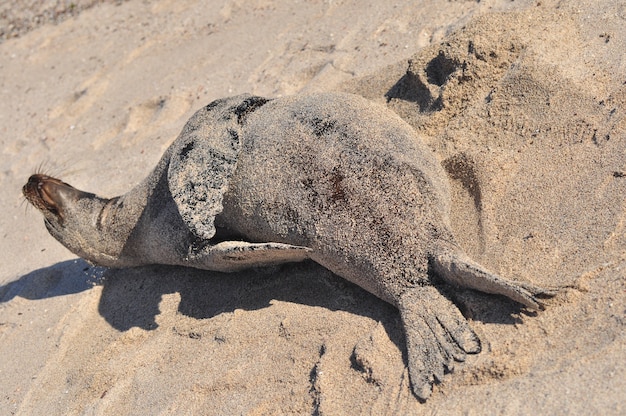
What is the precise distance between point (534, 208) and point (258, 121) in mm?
1505

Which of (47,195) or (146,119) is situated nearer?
(47,195)

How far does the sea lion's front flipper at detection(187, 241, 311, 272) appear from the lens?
3.15 m

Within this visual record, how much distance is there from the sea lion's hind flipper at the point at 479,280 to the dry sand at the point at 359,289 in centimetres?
9

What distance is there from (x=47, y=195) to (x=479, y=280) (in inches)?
112

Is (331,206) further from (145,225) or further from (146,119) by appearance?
(146,119)

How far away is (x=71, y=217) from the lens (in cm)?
417

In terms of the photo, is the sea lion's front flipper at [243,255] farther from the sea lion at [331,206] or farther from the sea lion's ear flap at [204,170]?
the sea lion's ear flap at [204,170]

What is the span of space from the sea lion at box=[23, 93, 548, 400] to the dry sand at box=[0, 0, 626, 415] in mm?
140

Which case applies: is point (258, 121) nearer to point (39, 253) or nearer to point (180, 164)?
point (180, 164)

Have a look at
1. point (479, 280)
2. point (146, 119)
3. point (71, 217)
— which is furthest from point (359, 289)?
point (146, 119)

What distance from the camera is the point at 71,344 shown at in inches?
152

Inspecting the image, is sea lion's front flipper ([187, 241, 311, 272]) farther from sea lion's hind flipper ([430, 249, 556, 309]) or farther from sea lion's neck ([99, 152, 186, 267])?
sea lion's hind flipper ([430, 249, 556, 309])

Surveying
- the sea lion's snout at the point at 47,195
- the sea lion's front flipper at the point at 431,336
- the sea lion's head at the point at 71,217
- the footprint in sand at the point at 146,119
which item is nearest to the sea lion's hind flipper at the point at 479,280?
the sea lion's front flipper at the point at 431,336

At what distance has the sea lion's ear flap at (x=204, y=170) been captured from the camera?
3.26 m
